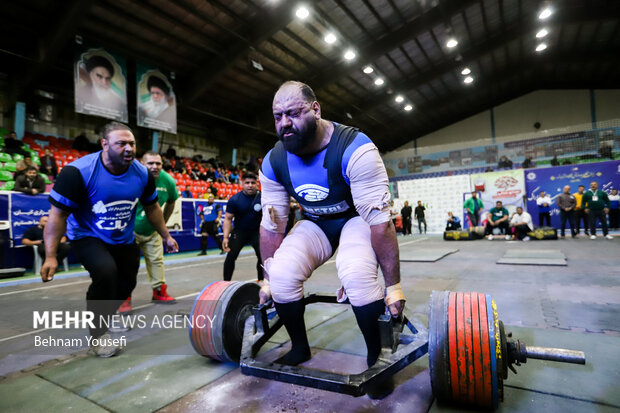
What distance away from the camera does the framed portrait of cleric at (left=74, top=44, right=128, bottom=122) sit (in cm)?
880

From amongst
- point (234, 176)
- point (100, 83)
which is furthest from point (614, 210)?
point (100, 83)

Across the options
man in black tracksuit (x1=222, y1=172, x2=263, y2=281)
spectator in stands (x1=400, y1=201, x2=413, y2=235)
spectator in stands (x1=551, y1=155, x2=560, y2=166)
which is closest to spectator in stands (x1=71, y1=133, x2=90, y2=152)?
man in black tracksuit (x1=222, y1=172, x2=263, y2=281)

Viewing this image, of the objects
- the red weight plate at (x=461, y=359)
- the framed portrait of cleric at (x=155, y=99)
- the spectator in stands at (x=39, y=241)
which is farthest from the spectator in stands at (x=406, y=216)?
the red weight plate at (x=461, y=359)

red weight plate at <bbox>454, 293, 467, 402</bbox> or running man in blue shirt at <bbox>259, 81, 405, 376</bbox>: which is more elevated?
running man in blue shirt at <bbox>259, 81, 405, 376</bbox>

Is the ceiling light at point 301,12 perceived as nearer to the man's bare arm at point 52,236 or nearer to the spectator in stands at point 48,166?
the spectator in stands at point 48,166

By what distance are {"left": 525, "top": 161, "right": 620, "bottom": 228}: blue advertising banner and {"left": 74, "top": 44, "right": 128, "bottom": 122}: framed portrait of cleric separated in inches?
588

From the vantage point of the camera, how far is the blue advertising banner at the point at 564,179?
1222 centimetres

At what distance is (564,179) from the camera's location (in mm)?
12664

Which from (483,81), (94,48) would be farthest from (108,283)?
(483,81)

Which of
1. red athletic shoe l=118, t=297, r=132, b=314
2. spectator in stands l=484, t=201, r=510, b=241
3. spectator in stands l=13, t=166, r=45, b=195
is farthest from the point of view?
spectator in stands l=484, t=201, r=510, b=241

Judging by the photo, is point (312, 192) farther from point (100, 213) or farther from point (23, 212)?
point (23, 212)

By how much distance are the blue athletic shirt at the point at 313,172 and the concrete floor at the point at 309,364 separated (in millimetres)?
961

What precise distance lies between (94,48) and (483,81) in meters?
18.8

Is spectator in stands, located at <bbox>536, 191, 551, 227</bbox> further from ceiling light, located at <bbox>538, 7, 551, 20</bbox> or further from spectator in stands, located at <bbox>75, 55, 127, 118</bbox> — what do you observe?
spectator in stands, located at <bbox>75, 55, 127, 118</bbox>
